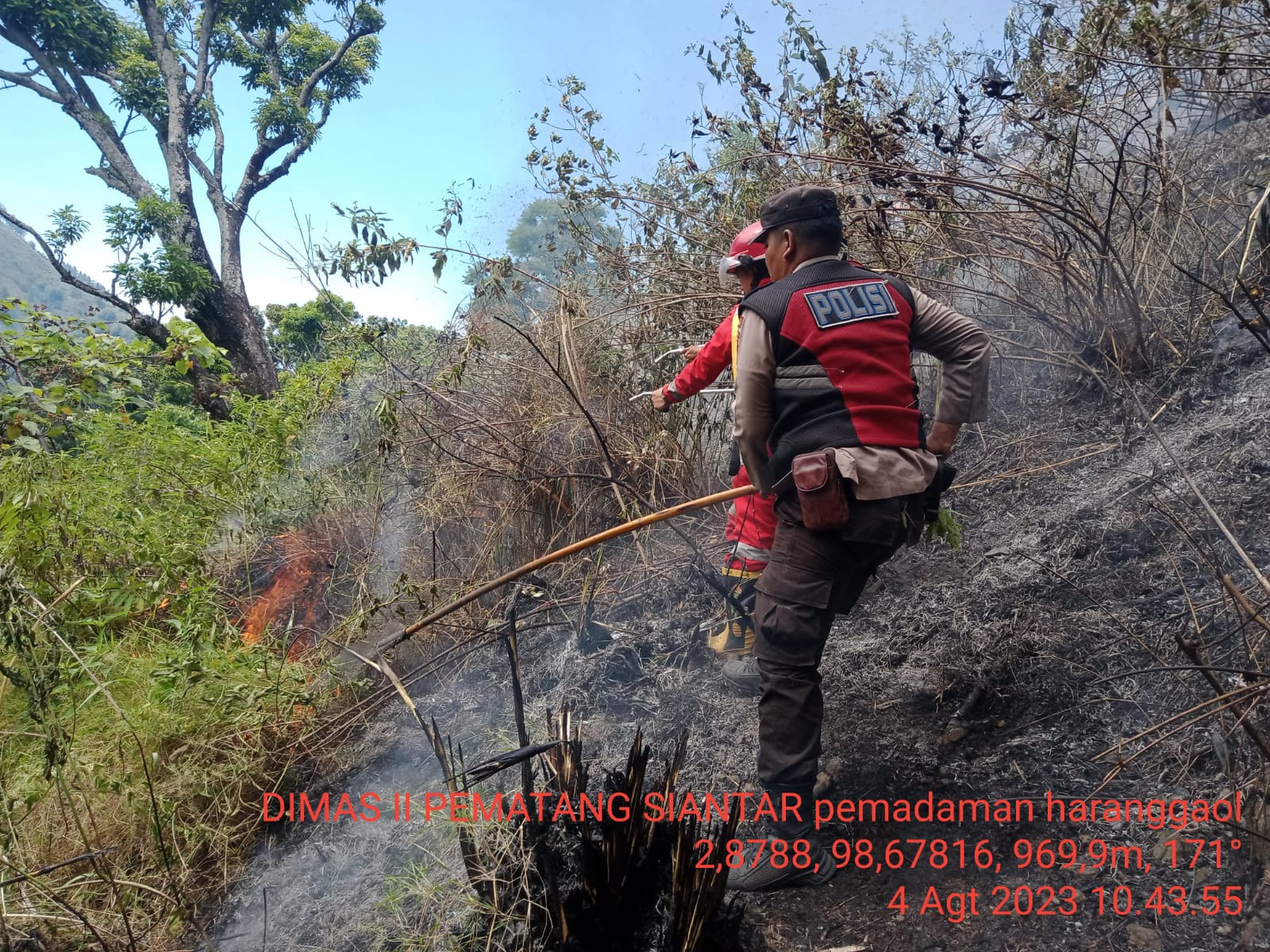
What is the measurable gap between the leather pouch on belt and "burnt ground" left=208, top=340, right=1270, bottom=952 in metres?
0.78

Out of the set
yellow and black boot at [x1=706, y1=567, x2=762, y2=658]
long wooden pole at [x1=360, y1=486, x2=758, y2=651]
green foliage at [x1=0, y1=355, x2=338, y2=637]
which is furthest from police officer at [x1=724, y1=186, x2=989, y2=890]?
green foliage at [x1=0, y1=355, x2=338, y2=637]

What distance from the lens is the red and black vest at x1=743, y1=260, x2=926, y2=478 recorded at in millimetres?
2096

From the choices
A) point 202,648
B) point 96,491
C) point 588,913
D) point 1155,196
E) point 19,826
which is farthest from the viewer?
point 96,491

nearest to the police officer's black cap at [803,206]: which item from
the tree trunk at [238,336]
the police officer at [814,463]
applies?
the police officer at [814,463]

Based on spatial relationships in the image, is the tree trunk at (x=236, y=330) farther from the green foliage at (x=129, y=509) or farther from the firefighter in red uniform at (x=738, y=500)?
the firefighter in red uniform at (x=738, y=500)

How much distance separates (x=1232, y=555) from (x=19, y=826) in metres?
4.51

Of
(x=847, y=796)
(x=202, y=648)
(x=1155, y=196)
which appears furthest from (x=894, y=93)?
(x=202, y=648)

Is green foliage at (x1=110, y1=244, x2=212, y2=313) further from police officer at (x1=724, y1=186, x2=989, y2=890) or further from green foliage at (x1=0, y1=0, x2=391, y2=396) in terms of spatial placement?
police officer at (x1=724, y1=186, x2=989, y2=890)

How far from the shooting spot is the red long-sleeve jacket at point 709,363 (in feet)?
8.61

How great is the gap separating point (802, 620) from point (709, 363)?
3.56ft

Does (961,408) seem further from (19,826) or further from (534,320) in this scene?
(19,826)

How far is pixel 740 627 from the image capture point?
3262 millimetres

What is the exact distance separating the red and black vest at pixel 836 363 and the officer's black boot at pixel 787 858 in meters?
0.96

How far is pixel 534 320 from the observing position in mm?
4824
